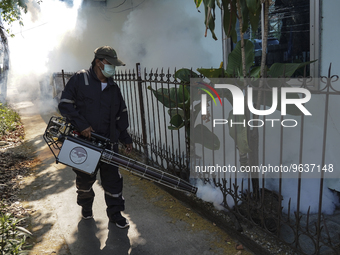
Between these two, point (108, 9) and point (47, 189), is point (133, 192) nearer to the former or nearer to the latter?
point (47, 189)

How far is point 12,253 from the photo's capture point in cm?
295

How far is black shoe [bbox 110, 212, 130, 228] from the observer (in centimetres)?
365

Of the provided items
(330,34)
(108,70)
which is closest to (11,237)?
(108,70)

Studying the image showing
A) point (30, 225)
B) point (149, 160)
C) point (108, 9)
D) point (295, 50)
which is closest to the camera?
point (30, 225)

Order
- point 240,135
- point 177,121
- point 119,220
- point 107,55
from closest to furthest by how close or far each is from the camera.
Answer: point 240,135 < point 107,55 < point 119,220 < point 177,121

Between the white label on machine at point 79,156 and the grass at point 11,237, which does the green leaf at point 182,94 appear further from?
the grass at point 11,237

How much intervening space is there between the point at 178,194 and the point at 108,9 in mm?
10066

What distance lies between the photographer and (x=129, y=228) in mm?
3660

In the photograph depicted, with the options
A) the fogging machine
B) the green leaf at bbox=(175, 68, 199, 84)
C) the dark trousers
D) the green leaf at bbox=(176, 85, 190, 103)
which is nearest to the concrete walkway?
the dark trousers

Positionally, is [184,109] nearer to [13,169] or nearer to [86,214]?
[86,214]

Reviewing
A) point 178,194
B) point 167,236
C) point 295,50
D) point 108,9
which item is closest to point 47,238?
point 167,236

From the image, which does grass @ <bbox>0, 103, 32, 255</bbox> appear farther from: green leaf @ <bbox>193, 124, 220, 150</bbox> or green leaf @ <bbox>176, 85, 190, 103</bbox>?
green leaf @ <bbox>176, 85, 190, 103</bbox>

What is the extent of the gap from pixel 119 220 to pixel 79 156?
0.98m

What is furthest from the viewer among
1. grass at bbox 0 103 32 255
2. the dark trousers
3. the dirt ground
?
the dirt ground
